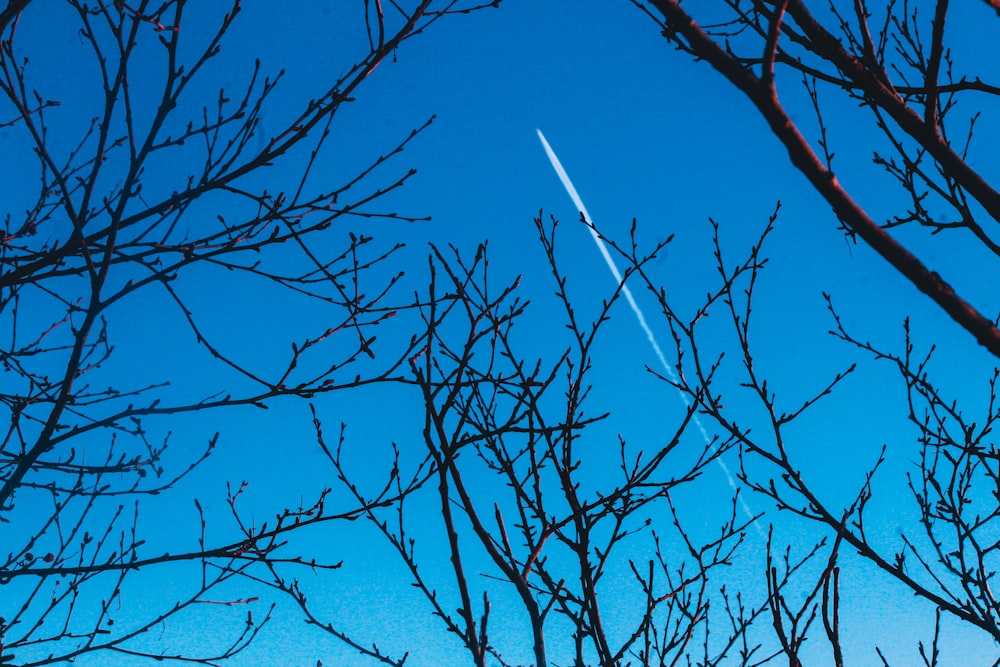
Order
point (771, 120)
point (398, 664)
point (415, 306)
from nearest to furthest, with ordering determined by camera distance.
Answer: point (771, 120)
point (398, 664)
point (415, 306)

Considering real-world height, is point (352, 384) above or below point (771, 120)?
above

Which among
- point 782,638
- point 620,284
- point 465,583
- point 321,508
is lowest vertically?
point 782,638

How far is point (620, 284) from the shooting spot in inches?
136

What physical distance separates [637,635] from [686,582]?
605 mm

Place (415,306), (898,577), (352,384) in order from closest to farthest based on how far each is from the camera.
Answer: (352,384) < (415,306) < (898,577)

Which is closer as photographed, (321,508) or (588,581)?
(588,581)

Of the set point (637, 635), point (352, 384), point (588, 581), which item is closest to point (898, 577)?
point (637, 635)

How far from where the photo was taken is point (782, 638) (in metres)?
1.38

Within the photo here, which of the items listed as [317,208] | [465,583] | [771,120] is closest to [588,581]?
[465,583]

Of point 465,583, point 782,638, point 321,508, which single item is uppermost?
point 321,508

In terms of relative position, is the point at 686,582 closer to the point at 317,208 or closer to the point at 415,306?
the point at 415,306

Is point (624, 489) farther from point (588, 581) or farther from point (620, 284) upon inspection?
point (620, 284)

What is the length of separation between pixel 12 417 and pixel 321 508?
135 centimetres

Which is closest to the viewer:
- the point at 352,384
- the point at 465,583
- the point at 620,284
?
the point at 465,583
